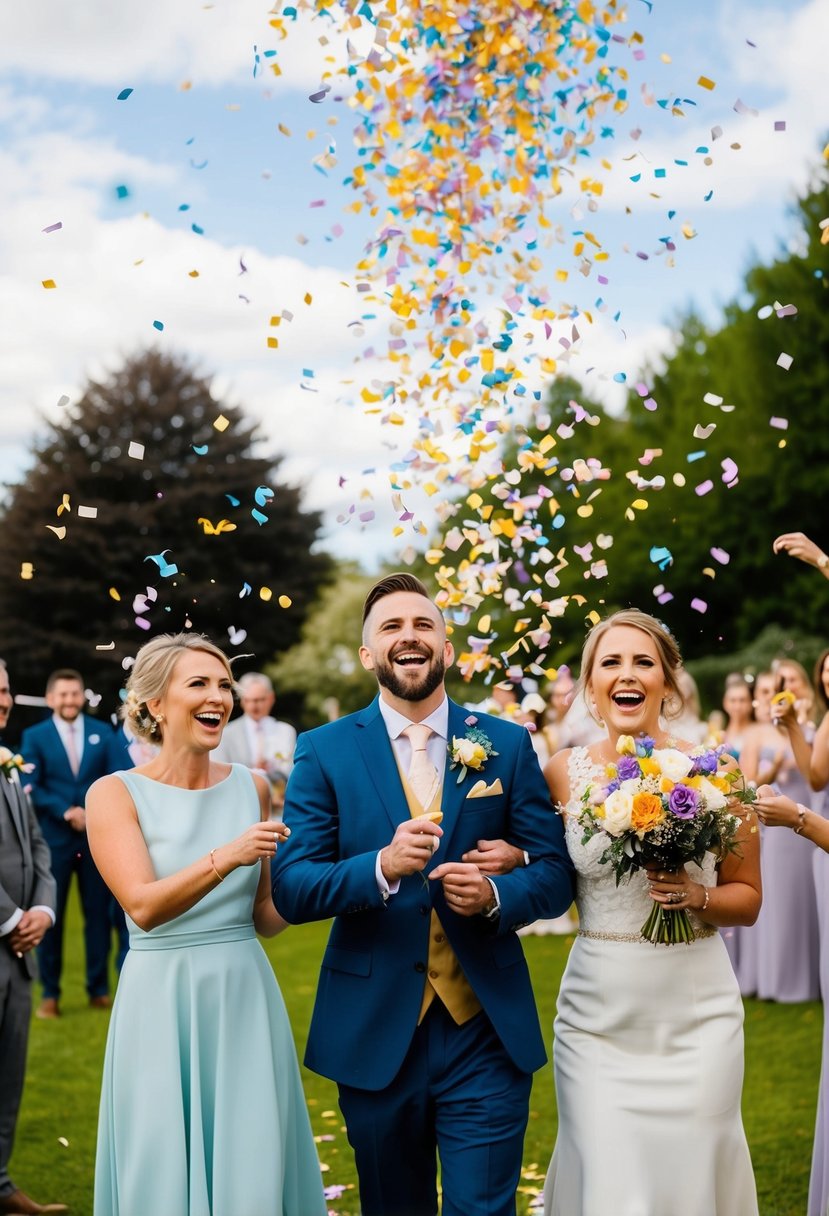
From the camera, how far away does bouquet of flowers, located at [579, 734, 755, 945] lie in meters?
3.92

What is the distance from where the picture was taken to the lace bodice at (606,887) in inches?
170

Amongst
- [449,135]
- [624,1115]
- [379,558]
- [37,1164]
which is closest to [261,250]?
[449,135]

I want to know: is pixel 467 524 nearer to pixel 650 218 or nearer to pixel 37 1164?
pixel 650 218

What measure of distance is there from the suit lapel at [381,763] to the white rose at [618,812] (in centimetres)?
62

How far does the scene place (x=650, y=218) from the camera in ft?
20.2

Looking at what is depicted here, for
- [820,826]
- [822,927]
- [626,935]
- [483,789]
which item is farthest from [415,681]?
[822,927]

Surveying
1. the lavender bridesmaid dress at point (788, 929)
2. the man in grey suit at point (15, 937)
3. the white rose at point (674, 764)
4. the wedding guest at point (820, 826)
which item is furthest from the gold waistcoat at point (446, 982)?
the lavender bridesmaid dress at point (788, 929)

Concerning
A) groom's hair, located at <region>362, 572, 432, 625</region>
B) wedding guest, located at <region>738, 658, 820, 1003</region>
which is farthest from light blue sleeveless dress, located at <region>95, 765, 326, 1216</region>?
wedding guest, located at <region>738, 658, 820, 1003</region>

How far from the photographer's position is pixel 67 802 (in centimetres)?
1066

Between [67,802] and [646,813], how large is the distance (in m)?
7.63

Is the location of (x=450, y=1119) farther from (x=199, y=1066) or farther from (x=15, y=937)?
(x=15, y=937)

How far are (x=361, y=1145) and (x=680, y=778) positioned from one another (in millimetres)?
1479

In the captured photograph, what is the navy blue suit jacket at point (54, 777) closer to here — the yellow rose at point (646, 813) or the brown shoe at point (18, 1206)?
the brown shoe at point (18, 1206)

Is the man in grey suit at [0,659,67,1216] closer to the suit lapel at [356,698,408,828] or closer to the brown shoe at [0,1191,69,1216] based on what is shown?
the brown shoe at [0,1191,69,1216]
